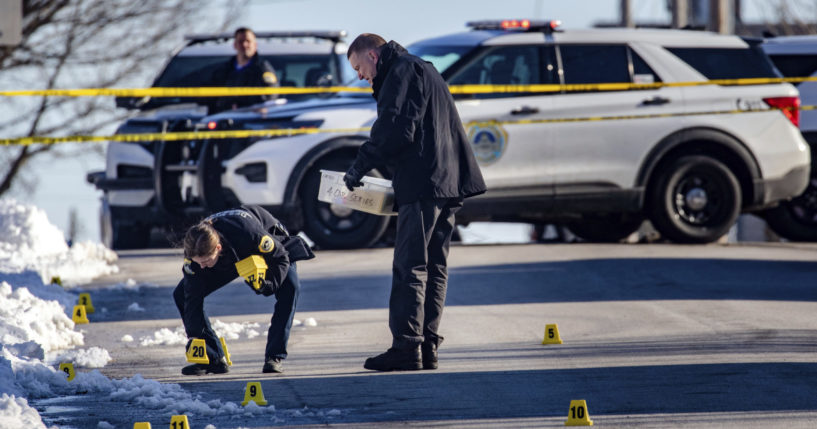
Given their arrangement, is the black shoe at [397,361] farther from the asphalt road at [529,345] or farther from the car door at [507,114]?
the car door at [507,114]

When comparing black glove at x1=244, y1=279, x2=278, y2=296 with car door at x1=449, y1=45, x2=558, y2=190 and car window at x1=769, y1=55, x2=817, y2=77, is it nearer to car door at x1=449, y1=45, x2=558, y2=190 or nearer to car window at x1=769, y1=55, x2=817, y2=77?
car door at x1=449, y1=45, x2=558, y2=190

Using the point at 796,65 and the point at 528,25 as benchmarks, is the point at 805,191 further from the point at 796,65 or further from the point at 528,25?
the point at 528,25

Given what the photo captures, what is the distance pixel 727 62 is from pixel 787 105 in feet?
2.19

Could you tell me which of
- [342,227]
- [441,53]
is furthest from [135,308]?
[441,53]

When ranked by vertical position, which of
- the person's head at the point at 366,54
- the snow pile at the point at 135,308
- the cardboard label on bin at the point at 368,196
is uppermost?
the person's head at the point at 366,54

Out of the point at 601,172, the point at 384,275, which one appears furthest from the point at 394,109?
the point at 601,172

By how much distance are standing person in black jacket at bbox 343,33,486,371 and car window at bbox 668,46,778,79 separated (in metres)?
6.16

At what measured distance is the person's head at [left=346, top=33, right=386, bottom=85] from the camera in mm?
6324

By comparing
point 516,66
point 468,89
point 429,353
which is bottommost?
point 429,353

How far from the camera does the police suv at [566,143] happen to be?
11.3 meters

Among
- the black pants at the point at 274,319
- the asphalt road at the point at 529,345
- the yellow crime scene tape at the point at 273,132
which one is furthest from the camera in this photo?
the yellow crime scene tape at the point at 273,132

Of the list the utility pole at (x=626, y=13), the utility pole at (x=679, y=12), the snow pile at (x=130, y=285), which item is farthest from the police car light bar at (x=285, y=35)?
the utility pole at (x=626, y=13)

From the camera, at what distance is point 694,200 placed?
39.9 ft

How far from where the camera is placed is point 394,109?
625 cm
